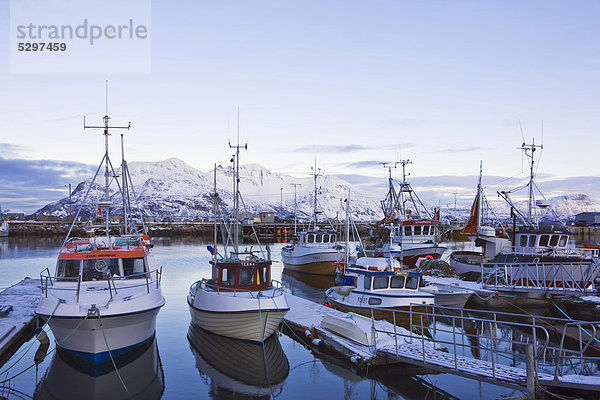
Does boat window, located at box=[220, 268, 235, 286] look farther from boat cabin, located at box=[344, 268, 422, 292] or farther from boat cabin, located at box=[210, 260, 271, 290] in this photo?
boat cabin, located at box=[344, 268, 422, 292]

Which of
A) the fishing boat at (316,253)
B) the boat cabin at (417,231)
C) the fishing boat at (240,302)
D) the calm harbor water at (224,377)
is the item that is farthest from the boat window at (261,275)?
the boat cabin at (417,231)

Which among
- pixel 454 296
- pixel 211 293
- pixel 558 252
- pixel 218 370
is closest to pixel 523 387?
pixel 218 370

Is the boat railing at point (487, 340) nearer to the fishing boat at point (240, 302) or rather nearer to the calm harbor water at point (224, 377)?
the calm harbor water at point (224, 377)

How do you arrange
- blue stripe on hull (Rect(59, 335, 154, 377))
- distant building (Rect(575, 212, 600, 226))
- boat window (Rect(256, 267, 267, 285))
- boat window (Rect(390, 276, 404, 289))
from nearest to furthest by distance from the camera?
1. blue stripe on hull (Rect(59, 335, 154, 377))
2. boat window (Rect(256, 267, 267, 285))
3. boat window (Rect(390, 276, 404, 289))
4. distant building (Rect(575, 212, 600, 226))

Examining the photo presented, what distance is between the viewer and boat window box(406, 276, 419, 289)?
70.1 ft

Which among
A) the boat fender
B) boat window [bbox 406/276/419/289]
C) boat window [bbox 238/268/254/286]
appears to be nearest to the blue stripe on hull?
boat window [bbox 238/268/254/286]

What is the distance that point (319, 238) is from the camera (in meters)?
41.7

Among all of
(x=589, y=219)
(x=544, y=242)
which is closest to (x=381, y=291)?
(x=544, y=242)

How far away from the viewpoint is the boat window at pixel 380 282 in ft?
69.4

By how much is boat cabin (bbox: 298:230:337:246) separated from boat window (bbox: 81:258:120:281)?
24740 mm

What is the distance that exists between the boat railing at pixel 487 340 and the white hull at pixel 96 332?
761 cm

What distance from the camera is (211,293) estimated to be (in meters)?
18.7

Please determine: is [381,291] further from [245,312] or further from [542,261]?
[542,261]

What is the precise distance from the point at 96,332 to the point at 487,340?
48.0 ft
